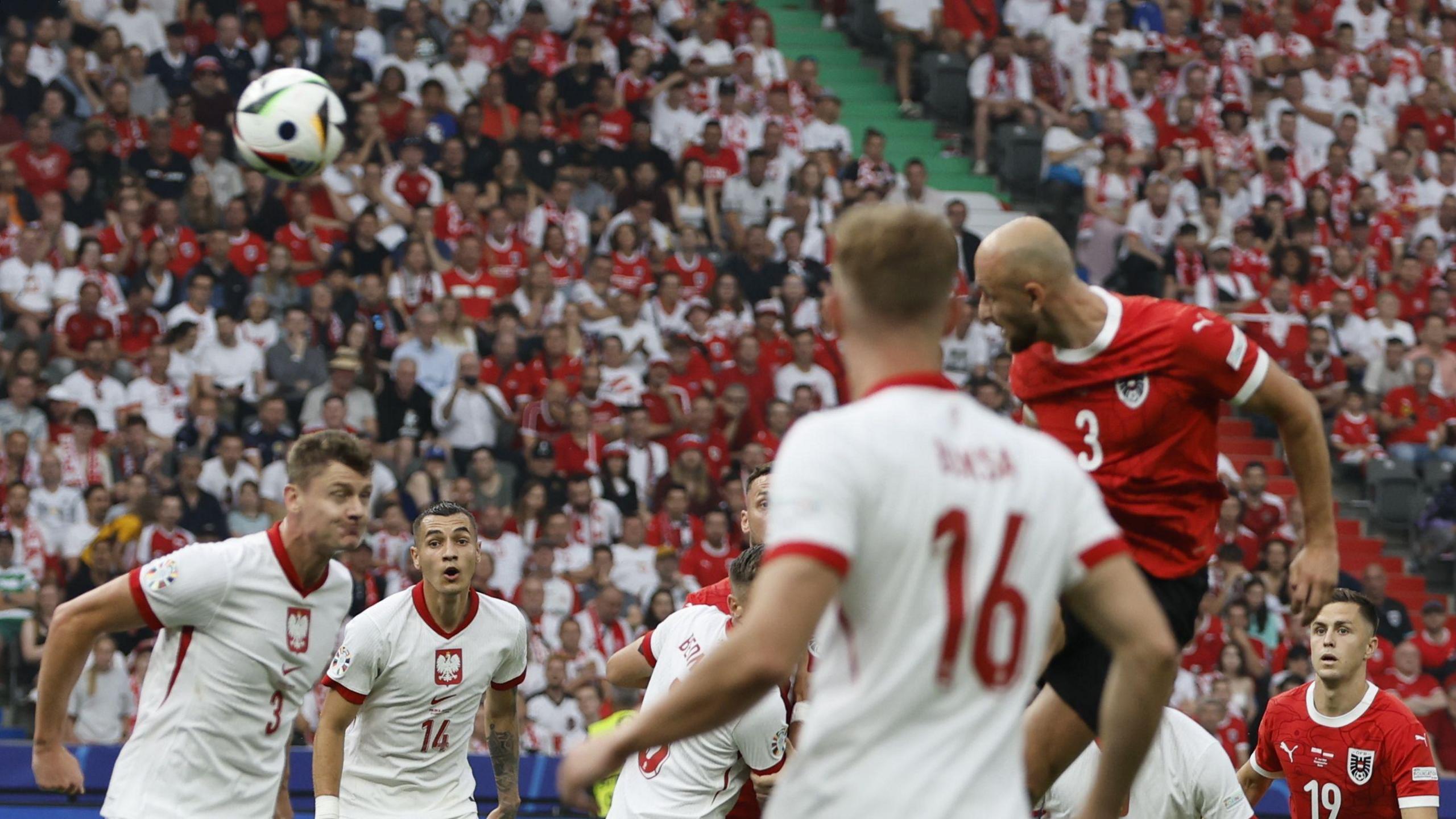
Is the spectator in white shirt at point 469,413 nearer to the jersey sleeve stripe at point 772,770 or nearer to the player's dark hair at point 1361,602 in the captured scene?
the jersey sleeve stripe at point 772,770

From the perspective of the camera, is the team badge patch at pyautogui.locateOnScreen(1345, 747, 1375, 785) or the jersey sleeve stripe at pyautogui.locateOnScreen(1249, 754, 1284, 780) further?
the jersey sleeve stripe at pyautogui.locateOnScreen(1249, 754, 1284, 780)

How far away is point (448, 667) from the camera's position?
25.8 feet

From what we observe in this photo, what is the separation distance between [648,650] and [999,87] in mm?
14335

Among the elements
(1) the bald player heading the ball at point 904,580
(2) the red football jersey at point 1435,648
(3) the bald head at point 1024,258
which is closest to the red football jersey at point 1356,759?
(3) the bald head at point 1024,258

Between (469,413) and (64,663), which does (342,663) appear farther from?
(469,413)

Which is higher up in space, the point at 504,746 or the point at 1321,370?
the point at 504,746

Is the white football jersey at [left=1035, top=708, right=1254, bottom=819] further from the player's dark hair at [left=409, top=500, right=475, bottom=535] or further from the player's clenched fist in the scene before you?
the player's clenched fist

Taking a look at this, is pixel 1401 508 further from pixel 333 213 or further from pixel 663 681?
pixel 663 681

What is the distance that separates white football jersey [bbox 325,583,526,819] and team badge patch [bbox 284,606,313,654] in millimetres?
1632

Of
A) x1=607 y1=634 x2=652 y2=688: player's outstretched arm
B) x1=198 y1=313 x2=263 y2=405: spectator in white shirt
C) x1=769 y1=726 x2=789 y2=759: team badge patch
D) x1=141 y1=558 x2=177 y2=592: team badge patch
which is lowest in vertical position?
x1=769 y1=726 x2=789 y2=759: team badge patch

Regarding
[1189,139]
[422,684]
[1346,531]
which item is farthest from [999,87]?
[422,684]

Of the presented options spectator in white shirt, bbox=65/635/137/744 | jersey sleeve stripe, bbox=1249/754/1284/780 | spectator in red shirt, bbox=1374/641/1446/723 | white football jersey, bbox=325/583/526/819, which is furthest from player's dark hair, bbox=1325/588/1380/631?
spectator in white shirt, bbox=65/635/137/744

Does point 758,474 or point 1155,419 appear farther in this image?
point 758,474

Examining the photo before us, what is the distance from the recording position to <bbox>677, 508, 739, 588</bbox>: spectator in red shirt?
14.6 meters
